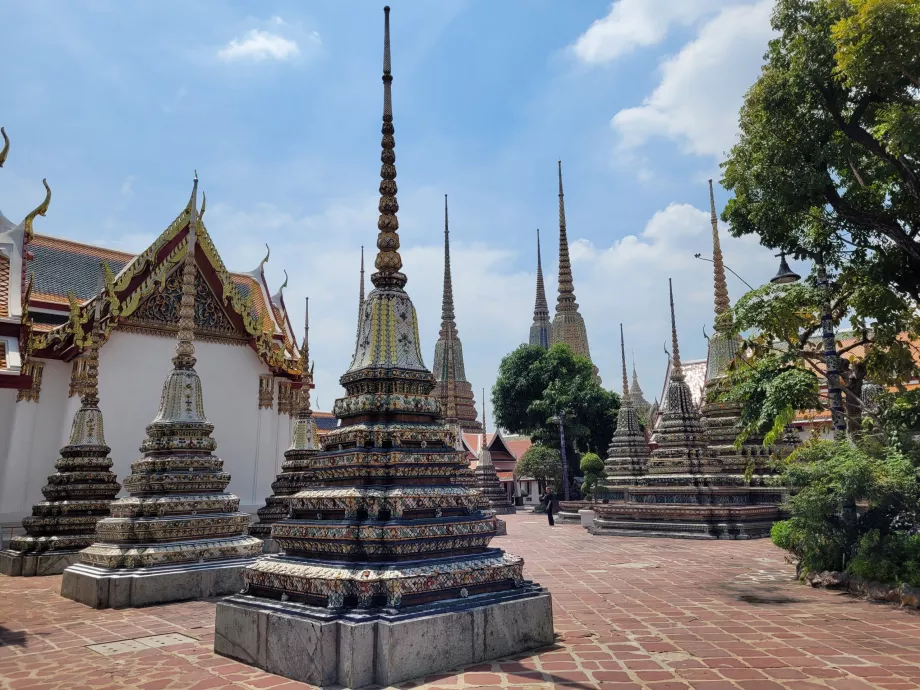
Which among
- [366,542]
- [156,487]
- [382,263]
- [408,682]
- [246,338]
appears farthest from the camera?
[246,338]

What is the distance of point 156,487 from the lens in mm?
9125

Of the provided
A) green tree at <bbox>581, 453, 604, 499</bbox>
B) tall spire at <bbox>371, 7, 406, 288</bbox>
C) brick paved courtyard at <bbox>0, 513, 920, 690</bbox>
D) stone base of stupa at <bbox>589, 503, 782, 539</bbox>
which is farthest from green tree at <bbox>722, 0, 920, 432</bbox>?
green tree at <bbox>581, 453, 604, 499</bbox>

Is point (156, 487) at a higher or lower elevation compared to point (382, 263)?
lower

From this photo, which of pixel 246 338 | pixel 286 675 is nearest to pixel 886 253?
pixel 286 675

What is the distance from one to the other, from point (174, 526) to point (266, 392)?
8.48 meters

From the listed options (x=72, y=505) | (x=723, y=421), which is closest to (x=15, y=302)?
(x=72, y=505)

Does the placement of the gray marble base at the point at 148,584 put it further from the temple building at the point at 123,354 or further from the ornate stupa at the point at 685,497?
the ornate stupa at the point at 685,497

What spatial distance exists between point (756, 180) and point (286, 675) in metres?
8.78

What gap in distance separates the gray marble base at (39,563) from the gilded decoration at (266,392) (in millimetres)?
6485

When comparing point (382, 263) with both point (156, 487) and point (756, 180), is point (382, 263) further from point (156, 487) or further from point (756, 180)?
point (756, 180)

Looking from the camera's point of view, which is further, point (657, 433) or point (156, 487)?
point (657, 433)

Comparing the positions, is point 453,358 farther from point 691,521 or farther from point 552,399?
point 691,521

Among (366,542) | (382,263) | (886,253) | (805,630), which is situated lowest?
(805,630)

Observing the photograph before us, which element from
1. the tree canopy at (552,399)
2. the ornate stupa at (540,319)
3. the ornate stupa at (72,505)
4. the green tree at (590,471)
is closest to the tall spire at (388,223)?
the ornate stupa at (72,505)
